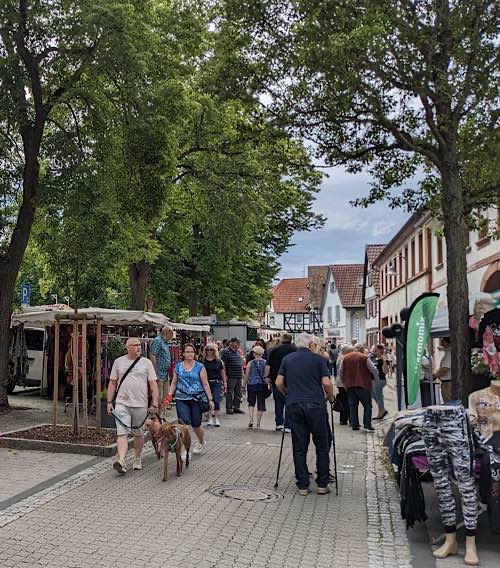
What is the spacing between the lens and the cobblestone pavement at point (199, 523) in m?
5.71

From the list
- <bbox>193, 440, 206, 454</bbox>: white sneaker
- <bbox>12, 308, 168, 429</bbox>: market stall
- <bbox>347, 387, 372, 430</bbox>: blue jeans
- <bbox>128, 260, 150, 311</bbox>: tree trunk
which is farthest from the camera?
<bbox>128, 260, 150, 311</bbox>: tree trunk

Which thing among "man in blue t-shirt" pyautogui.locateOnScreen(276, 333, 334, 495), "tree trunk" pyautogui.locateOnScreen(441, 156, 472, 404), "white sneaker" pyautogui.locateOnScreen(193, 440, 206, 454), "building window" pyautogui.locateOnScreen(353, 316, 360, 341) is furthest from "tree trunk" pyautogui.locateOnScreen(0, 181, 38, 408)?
"building window" pyautogui.locateOnScreen(353, 316, 360, 341)

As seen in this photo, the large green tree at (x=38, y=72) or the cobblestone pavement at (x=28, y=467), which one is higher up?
the large green tree at (x=38, y=72)

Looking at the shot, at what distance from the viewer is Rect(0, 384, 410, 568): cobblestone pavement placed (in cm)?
571

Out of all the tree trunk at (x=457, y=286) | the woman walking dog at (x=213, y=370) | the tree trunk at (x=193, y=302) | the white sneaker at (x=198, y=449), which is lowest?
the white sneaker at (x=198, y=449)

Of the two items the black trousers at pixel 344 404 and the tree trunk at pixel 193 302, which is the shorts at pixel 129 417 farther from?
the tree trunk at pixel 193 302

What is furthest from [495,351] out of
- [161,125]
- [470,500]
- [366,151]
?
[161,125]

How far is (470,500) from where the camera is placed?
599 centimetres

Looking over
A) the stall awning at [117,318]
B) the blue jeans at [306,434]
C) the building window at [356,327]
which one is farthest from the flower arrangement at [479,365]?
the building window at [356,327]

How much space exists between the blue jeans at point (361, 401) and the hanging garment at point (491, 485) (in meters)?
7.80

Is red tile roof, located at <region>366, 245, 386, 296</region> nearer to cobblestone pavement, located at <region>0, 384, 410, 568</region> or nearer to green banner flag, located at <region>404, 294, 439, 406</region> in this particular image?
green banner flag, located at <region>404, 294, 439, 406</region>

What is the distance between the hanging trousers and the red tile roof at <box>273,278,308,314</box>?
276ft

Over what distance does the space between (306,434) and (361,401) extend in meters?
6.17

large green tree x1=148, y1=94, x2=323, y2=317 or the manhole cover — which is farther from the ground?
large green tree x1=148, y1=94, x2=323, y2=317
